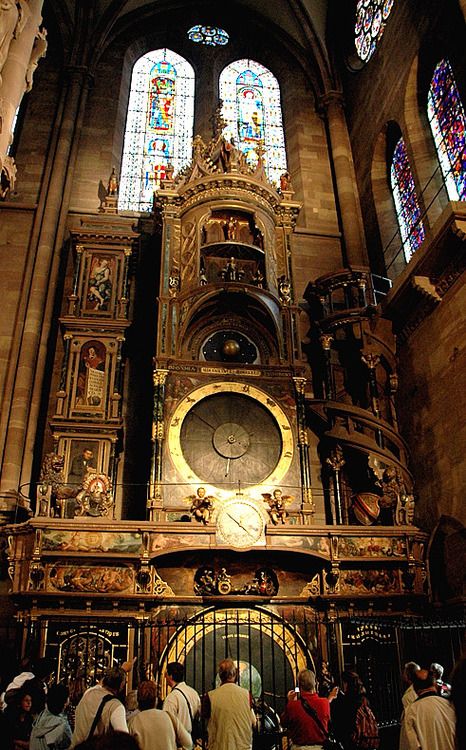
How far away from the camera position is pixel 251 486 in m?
10.4

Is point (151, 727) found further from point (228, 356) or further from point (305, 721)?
point (228, 356)

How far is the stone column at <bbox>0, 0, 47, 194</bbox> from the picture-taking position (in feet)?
27.7

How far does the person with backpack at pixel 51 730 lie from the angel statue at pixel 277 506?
5.49 m

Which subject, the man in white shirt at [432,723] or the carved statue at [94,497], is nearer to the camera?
the man in white shirt at [432,723]

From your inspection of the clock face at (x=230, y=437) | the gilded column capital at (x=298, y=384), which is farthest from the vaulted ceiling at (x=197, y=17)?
the clock face at (x=230, y=437)

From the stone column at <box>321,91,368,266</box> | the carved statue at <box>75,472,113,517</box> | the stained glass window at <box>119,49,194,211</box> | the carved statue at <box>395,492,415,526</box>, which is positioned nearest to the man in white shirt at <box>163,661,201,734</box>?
the carved statue at <box>75,472,113,517</box>

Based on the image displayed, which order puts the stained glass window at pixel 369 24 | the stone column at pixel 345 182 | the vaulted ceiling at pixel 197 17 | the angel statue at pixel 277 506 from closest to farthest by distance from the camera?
1. the angel statue at pixel 277 506
2. the stone column at pixel 345 182
3. the stained glass window at pixel 369 24
4. the vaulted ceiling at pixel 197 17

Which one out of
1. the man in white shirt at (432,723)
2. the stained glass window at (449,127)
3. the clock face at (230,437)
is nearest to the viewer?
the man in white shirt at (432,723)

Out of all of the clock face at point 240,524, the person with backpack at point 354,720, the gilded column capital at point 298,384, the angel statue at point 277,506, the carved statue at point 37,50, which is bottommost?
the person with backpack at point 354,720

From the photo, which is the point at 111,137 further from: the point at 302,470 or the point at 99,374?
the point at 302,470

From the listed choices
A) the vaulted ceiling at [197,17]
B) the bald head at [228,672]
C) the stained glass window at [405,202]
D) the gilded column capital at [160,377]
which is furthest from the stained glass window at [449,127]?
the bald head at [228,672]

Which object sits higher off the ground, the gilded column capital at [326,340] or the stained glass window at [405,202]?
the stained glass window at [405,202]

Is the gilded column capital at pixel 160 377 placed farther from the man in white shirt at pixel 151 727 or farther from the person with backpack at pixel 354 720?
the man in white shirt at pixel 151 727

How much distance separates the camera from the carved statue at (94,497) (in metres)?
9.41
